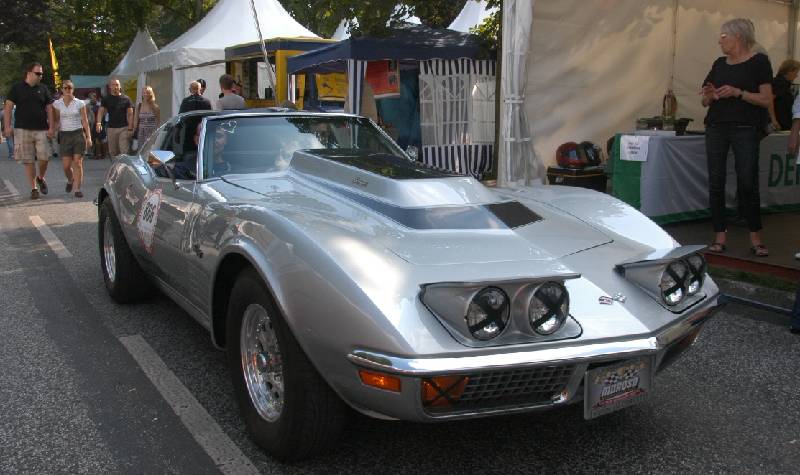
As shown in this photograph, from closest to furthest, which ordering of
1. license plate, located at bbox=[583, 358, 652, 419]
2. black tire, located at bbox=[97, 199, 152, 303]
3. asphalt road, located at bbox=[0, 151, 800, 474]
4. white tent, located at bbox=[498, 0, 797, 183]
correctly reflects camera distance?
license plate, located at bbox=[583, 358, 652, 419], asphalt road, located at bbox=[0, 151, 800, 474], black tire, located at bbox=[97, 199, 152, 303], white tent, located at bbox=[498, 0, 797, 183]

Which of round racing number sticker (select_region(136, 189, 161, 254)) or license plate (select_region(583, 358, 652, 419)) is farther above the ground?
round racing number sticker (select_region(136, 189, 161, 254))

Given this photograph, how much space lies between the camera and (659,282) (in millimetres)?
2805

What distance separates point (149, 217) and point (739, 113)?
4502 mm

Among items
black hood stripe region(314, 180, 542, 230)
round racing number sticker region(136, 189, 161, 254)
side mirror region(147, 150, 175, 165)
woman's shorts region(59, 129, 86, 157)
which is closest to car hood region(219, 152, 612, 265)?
black hood stripe region(314, 180, 542, 230)

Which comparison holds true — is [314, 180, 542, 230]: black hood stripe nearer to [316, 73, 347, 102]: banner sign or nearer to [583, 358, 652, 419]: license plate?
[583, 358, 652, 419]: license plate

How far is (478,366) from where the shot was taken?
2.19m

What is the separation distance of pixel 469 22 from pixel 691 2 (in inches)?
405

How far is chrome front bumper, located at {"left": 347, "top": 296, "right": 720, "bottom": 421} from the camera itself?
7.09 feet

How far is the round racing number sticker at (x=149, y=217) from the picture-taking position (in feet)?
13.4

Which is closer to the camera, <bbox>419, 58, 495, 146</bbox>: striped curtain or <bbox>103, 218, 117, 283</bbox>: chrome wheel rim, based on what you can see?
<bbox>103, 218, 117, 283</bbox>: chrome wheel rim

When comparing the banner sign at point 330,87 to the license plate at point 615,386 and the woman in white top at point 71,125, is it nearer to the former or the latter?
the woman in white top at point 71,125

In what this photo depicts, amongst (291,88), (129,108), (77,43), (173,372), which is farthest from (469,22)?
(77,43)

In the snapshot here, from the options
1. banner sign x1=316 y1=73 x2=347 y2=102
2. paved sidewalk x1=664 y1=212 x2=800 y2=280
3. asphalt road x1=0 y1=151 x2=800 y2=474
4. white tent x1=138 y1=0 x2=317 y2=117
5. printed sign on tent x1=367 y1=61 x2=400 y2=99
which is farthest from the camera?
white tent x1=138 y1=0 x2=317 y2=117

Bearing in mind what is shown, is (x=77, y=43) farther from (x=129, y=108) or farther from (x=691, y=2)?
(x=691, y=2)
